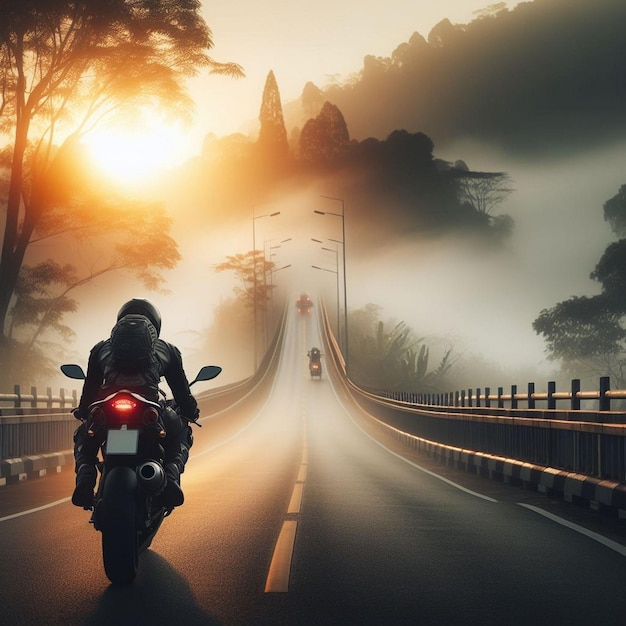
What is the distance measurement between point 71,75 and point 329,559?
1045 inches

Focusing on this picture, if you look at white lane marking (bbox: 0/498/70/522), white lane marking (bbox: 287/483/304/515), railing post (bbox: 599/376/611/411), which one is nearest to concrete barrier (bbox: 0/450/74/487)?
white lane marking (bbox: 0/498/70/522)

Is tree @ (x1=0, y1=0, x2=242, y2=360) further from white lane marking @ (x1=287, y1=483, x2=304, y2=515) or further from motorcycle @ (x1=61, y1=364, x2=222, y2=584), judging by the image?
motorcycle @ (x1=61, y1=364, x2=222, y2=584)

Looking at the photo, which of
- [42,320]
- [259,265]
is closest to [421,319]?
[259,265]

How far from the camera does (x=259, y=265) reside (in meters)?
144

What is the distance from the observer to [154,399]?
7418mm

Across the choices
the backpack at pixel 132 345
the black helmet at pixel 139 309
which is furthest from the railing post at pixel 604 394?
the backpack at pixel 132 345

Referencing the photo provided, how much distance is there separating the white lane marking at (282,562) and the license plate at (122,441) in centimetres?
134

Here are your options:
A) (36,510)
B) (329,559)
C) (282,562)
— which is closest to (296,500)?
(36,510)

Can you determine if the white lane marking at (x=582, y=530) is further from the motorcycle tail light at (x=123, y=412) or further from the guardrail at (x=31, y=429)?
the guardrail at (x=31, y=429)

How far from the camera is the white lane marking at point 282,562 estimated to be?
23.9 feet

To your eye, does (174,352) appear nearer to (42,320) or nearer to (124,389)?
(124,389)

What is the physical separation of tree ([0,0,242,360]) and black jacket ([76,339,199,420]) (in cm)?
2504

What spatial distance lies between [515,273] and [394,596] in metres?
189

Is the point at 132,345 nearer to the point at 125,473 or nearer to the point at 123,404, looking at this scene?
the point at 123,404
